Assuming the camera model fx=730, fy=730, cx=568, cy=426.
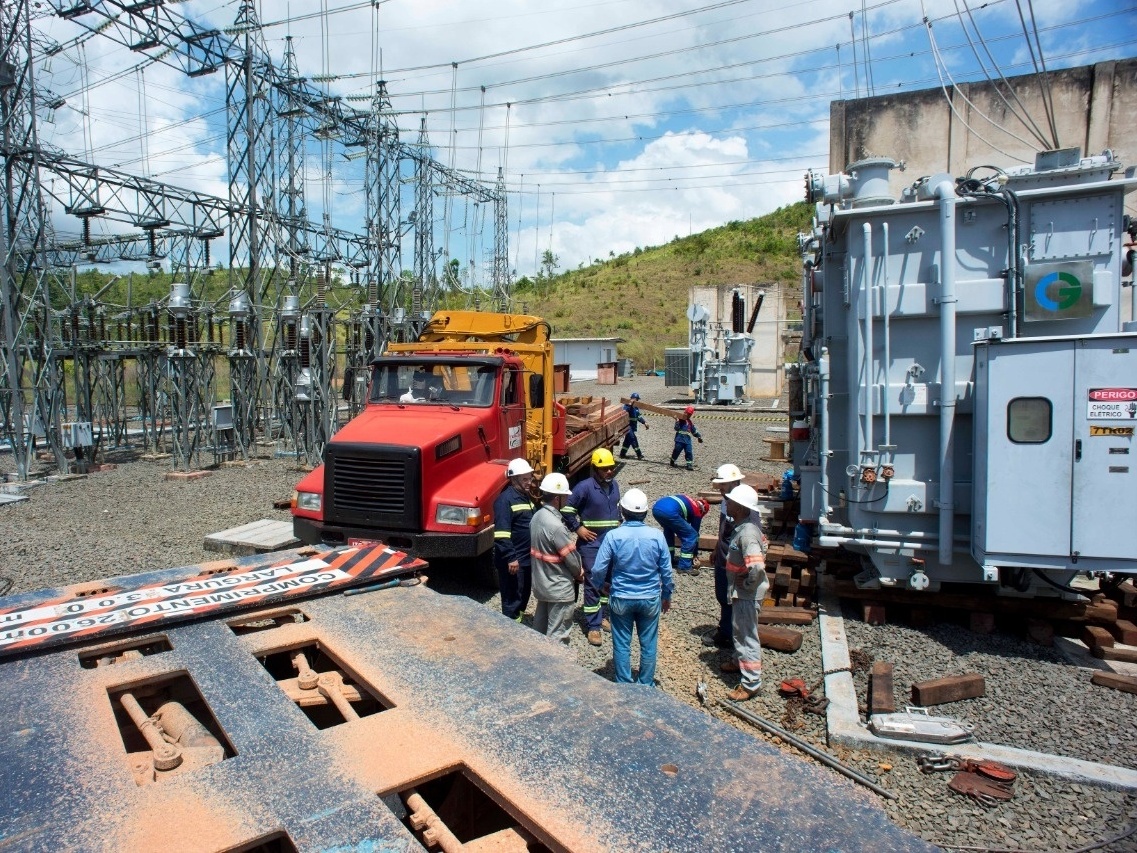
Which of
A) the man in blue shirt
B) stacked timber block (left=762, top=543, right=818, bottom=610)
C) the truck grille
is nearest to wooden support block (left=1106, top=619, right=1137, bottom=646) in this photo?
stacked timber block (left=762, top=543, right=818, bottom=610)

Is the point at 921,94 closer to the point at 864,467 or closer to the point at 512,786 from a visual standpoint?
the point at 864,467

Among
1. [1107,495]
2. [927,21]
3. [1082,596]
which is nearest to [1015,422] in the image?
[1107,495]

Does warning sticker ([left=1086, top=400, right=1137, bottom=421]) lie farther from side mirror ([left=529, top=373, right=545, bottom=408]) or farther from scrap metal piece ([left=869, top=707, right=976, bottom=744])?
side mirror ([left=529, top=373, right=545, bottom=408])

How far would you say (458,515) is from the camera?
725 cm

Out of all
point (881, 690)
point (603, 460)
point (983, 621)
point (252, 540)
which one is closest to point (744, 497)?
point (603, 460)

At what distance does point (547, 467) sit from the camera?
10492 mm

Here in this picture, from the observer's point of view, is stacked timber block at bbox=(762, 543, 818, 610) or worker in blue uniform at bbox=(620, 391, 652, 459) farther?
worker in blue uniform at bbox=(620, 391, 652, 459)

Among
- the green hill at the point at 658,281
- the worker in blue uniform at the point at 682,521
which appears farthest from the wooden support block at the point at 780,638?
the green hill at the point at 658,281

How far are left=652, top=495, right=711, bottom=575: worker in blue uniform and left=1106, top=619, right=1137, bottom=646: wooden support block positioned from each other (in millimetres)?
3974

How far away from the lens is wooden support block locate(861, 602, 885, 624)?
6.99 metres

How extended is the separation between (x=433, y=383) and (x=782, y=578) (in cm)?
457

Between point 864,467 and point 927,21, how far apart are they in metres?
4.76

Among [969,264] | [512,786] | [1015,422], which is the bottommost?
[512,786]

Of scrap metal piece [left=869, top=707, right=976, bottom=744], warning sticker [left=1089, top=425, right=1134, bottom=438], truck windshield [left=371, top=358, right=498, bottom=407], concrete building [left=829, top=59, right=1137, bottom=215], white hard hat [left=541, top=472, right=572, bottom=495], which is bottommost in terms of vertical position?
scrap metal piece [left=869, top=707, right=976, bottom=744]
